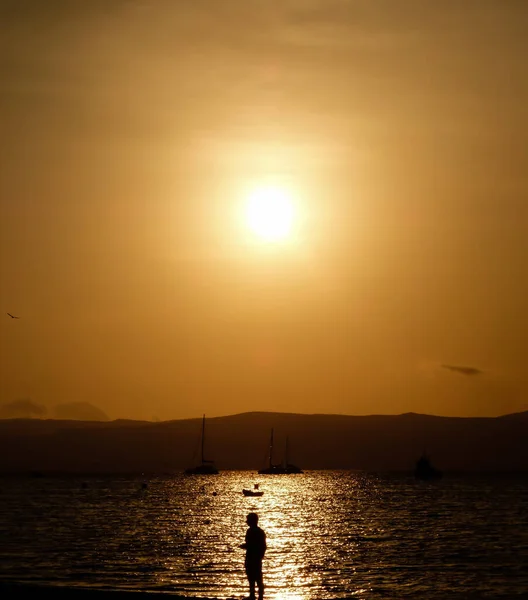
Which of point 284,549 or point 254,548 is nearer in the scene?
point 254,548

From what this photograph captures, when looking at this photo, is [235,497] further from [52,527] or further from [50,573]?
[50,573]

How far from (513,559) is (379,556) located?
27.7 ft

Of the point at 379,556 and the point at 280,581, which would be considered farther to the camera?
the point at 379,556

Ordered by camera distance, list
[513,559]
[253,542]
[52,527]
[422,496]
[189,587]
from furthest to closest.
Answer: [422,496] < [52,527] < [513,559] < [189,587] < [253,542]

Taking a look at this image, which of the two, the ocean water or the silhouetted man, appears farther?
the ocean water

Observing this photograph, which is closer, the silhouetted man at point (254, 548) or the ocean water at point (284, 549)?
the silhouetted man at point (254, 548)

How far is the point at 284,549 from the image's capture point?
6338 centimetres

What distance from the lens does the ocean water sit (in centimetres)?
4525

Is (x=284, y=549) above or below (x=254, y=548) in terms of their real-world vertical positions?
above

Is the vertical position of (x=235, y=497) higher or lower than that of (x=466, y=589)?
higher

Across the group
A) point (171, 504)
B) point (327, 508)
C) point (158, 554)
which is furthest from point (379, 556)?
point (171, 504)

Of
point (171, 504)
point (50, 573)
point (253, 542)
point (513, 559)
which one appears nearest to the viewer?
point (253, 542)

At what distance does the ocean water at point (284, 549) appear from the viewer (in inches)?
1781

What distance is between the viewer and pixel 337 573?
50.7 m
